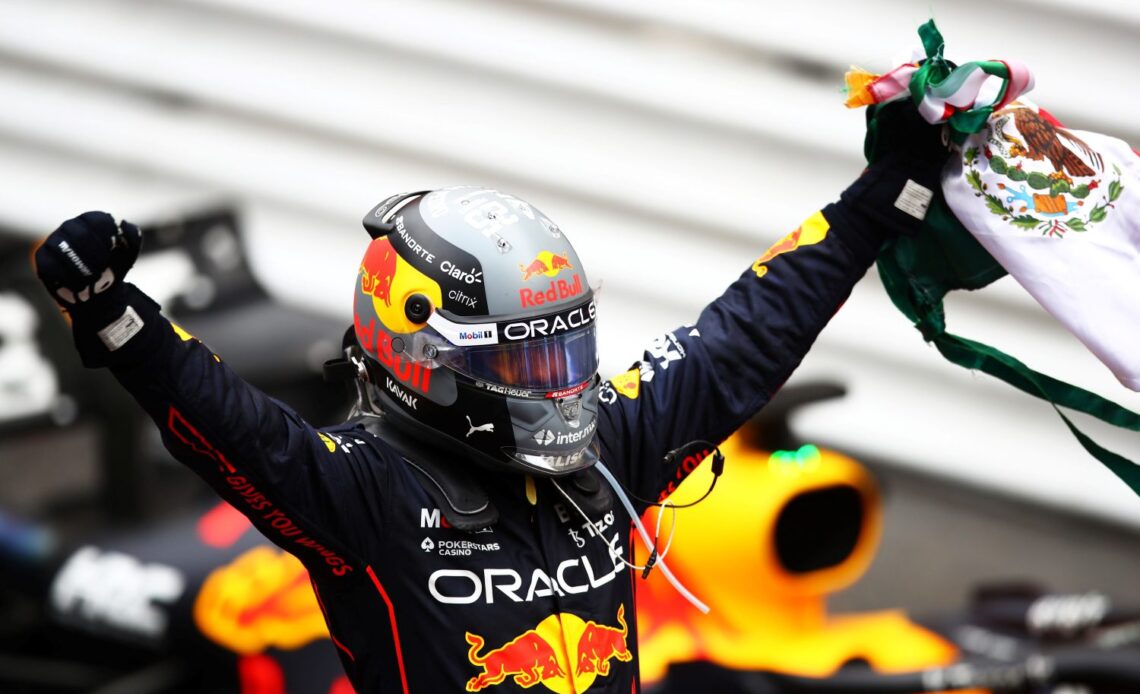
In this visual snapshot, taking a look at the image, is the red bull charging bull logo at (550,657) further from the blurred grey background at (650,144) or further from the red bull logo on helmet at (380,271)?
the blurred grey background at (650,144)

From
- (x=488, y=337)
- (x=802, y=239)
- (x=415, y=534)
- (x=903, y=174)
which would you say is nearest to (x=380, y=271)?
(x=488, y=337)

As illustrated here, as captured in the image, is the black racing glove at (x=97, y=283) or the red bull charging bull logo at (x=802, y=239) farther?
the red bull charging bull logo at (x=802, y=239)

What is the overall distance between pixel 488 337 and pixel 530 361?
0.07m

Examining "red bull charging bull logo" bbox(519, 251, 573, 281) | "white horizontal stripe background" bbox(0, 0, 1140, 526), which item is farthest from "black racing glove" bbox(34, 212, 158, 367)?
"white horizontal stripe background" bbox(0, 0, 1140, 526)

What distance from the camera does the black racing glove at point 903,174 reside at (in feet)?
7.62

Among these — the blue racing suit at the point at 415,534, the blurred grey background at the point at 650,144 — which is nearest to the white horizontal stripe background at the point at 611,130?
the blurred grey background at the point at 650,144

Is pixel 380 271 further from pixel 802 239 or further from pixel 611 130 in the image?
pixel 611 130

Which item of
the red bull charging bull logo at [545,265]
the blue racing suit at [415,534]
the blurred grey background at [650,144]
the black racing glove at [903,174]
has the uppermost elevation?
the black racing glove at [903,174]

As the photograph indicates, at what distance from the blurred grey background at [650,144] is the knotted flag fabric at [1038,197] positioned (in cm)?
255

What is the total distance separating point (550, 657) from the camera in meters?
2.04

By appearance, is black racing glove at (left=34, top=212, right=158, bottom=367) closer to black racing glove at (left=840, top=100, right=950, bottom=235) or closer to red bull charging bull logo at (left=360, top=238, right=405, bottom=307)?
red bull charging bull logo at (left=360, top=238, right=405, bottom=307)

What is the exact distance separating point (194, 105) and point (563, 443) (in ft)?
14.0

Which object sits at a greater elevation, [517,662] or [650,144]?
[517,662]

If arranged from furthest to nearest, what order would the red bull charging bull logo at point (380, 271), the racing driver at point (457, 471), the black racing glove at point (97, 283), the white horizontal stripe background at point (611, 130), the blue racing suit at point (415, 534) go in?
the white horizontal stripe background at point (611, 130) → the red bull charging bull logo at point (380, 271) → the racing driver at point (457, 471) → the blue racing suit at point (415, 534) → the black racing glove at point (97, 283)
